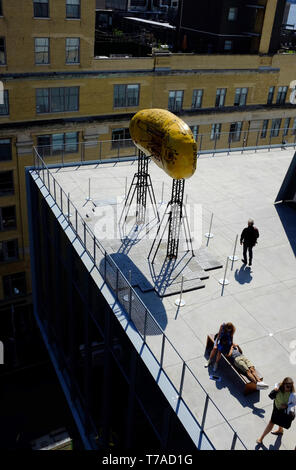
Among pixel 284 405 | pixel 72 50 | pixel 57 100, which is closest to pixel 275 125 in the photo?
pixel 72 50

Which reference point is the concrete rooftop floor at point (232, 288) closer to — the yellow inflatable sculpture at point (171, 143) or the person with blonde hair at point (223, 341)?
the person with blonde hair at point (223, 341)

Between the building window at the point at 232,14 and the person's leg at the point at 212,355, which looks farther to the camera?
the building window at the point at 232,14

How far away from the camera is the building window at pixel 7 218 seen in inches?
1296

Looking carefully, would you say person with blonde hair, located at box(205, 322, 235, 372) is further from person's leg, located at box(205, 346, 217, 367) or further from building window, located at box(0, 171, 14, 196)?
building window, located at box(0, 171, 14, 196)

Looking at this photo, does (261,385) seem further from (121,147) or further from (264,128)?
(264,128)

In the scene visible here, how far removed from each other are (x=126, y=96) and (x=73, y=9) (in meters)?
6.81

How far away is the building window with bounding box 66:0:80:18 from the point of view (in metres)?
29.0

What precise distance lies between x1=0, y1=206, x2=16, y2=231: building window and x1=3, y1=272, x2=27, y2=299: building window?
4158 mm

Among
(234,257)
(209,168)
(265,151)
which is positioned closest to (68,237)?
(234,257)

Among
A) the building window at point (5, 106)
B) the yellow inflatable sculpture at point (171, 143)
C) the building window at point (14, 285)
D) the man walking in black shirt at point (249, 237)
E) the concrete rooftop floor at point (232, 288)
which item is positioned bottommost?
the building window at point (14, 285)

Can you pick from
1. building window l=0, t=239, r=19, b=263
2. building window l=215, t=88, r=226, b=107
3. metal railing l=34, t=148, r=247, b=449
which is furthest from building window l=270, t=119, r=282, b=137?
metal railing l=34, t=148, r=247, b=449

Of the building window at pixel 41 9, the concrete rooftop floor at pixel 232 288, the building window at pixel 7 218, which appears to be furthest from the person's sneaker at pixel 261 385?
the building window at pixel 41 9

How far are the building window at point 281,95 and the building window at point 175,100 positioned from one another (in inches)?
433

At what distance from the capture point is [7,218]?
1310 inches
